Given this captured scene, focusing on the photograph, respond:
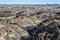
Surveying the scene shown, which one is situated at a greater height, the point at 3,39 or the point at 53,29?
the point at 3,39

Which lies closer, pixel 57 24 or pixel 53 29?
pixel 53 29

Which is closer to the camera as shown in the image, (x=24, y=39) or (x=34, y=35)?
(x=24, y=39)

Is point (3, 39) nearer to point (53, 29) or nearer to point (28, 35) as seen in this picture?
point (28, 35)

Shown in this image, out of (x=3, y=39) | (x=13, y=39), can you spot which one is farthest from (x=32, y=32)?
(x=3, y=39)

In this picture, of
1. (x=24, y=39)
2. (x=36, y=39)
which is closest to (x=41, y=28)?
(x=36, y=39)

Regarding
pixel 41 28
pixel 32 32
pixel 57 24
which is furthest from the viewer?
pixel 57 24

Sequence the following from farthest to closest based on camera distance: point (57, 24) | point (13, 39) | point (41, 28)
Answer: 1. point (57, 24)
2. point (41, 28)
3. point (13, 39)

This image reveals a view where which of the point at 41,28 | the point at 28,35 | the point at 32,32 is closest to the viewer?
the point at 28,35

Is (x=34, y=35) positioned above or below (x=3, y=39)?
below

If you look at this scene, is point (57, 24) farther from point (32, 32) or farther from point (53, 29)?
point (32, 32)
